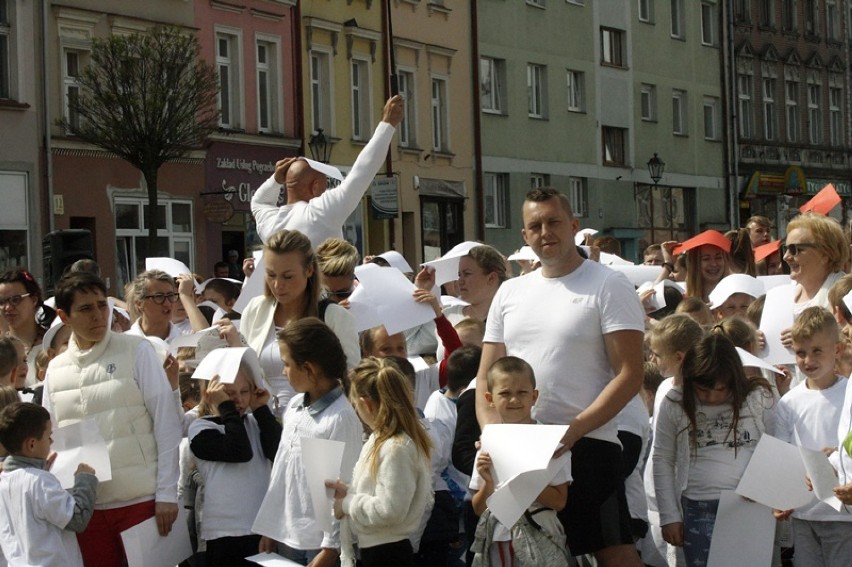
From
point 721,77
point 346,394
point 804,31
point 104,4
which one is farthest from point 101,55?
point 804,31

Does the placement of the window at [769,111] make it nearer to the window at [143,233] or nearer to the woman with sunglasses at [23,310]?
the window at [143,233]

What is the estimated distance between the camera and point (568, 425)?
A: 639cm

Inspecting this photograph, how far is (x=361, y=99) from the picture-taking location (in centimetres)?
3694

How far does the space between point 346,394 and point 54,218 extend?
21.7 metres

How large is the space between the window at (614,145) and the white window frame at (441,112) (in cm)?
785

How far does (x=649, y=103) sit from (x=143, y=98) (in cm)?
2574

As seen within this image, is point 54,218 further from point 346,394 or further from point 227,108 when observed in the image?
point 346,394

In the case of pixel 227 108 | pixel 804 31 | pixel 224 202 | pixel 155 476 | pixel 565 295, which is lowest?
pixel 155 476

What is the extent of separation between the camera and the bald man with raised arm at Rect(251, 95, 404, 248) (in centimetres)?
855

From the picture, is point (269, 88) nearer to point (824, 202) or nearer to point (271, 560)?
point (824, 202)

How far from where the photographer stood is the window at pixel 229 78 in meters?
32.9

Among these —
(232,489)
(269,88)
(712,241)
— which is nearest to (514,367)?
(232,489)

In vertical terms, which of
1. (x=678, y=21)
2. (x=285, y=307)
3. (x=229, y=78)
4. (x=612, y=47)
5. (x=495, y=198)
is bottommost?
(x=285, y=307)

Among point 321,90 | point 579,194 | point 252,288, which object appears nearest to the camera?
point 252,288
